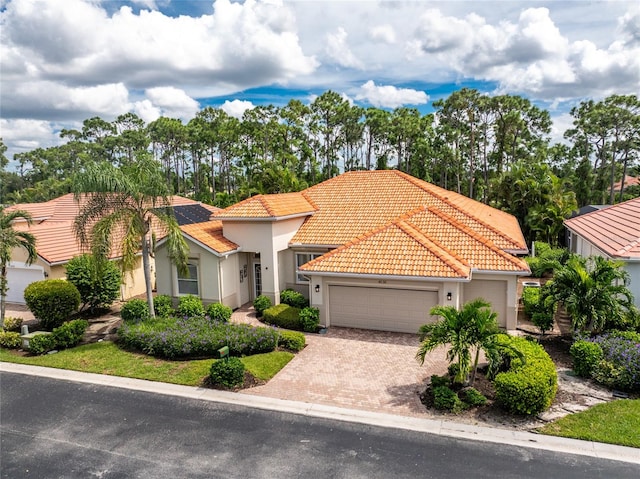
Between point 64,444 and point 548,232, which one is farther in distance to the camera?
point 548,232

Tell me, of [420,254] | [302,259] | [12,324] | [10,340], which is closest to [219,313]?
[302,259]

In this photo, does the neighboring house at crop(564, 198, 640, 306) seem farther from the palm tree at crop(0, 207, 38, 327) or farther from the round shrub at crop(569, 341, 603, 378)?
the palm tree at crop(0, 207, 38, 327)

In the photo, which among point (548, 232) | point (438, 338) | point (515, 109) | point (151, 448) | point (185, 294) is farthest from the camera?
point (515, 109)

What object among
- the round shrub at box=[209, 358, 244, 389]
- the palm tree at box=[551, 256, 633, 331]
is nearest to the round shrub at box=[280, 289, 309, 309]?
the round shrub at box=[209, 358, 244, 389]

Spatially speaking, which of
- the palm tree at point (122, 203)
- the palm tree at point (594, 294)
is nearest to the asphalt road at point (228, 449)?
the palm tree at point (122, 203)

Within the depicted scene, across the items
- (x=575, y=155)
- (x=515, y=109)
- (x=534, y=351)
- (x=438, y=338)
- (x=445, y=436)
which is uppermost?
(x=515, y=109)

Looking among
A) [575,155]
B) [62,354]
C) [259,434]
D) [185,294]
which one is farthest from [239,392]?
[575,155]

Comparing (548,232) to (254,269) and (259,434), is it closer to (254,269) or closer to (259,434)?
(254,269)
